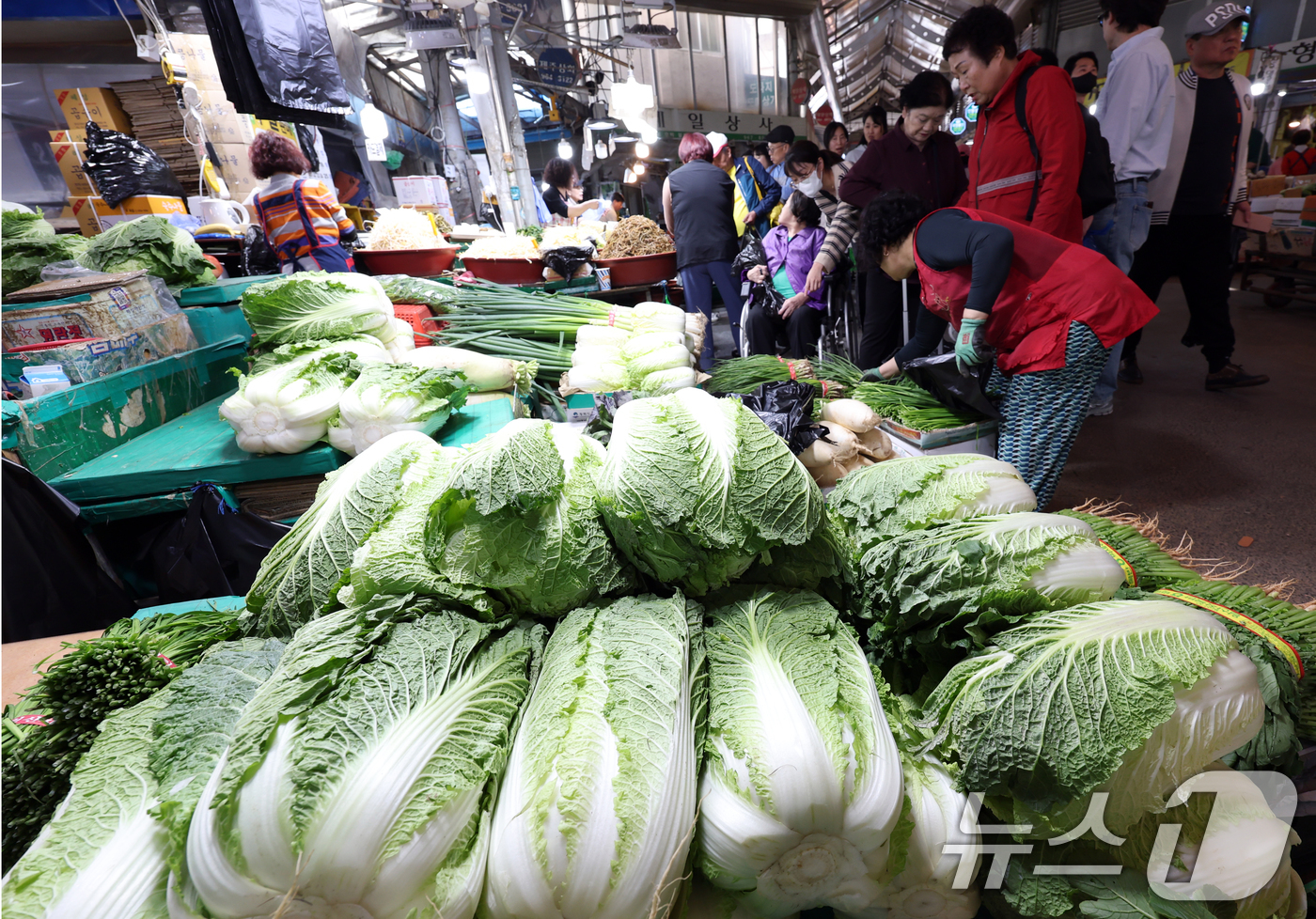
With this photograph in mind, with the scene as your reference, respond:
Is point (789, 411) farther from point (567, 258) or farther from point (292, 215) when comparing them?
point (292, 215)

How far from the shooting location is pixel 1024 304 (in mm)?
3209

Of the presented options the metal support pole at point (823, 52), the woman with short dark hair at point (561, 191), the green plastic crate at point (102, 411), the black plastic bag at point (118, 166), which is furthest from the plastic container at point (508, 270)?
the metal support pole at point (823, 52)

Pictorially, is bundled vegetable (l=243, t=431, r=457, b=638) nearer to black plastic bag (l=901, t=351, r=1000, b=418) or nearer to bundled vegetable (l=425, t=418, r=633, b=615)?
bundled vegetable (l=425, t=418, r=633, b=615)

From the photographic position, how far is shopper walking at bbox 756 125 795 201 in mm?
7225

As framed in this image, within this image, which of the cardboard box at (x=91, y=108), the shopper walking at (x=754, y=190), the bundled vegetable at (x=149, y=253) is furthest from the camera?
the shopper walking at (x=754, y=190)

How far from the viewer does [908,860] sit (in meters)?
1.13

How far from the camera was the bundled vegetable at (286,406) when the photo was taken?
2436mm

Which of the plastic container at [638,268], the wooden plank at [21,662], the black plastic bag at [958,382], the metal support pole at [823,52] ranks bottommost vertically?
the black plastic bag at [958,382]

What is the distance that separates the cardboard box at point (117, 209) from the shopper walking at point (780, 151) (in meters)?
6.60

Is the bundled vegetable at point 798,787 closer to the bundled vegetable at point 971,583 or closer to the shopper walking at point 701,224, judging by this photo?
the bundled vegetable at point 971,583

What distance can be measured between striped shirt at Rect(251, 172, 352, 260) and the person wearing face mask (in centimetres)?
450

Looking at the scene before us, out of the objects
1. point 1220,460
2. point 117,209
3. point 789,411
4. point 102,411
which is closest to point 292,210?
point 117,209

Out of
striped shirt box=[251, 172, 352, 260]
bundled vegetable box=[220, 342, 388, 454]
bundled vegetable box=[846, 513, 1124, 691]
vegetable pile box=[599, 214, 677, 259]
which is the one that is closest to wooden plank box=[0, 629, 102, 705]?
bundled vegetable box=[220, 342, 388, 454]

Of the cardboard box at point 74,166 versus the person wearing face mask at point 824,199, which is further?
the cardboard box at point 74,166
